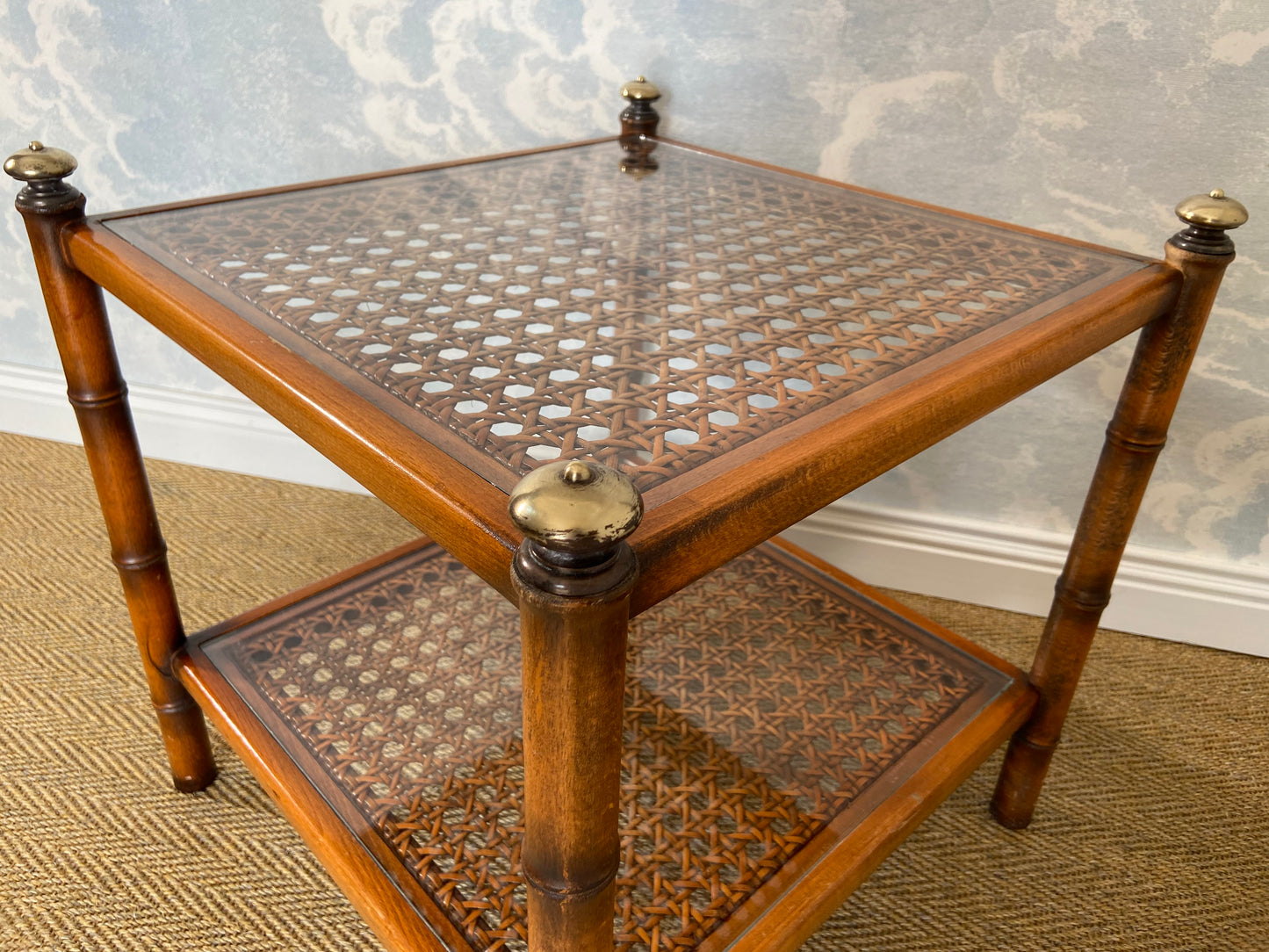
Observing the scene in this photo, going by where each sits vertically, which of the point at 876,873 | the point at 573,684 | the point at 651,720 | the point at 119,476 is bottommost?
the point at 876,873

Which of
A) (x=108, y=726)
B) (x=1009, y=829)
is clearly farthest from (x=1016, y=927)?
(x=108, y=726)

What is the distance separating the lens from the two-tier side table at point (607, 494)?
444 millimetres

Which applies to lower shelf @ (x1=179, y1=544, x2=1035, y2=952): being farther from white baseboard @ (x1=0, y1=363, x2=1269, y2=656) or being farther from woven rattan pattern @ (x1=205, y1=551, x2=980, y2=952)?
white baseboard @ (x1=0, y1=363, x2=1269, y2=656)

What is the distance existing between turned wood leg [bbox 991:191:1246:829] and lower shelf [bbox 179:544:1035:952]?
5cm

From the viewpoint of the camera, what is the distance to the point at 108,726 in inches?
39.6

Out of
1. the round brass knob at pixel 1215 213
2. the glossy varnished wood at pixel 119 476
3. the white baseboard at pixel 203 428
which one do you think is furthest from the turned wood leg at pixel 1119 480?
→ the white baseboard at pixel 203 428

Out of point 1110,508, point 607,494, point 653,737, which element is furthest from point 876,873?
point 607,494

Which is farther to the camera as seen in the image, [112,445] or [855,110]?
[855,110]

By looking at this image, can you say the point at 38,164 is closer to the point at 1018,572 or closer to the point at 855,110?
the point at 855,110

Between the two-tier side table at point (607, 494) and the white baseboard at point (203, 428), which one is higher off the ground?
the two-tier side table at point (607, 494)

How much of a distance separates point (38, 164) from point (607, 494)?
0.52 meters

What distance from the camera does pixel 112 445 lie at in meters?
0.77

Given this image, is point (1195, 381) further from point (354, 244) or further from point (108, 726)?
point (108, 726)

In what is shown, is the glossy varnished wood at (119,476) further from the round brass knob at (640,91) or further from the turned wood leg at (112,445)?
the round brass knob at (640,91)
